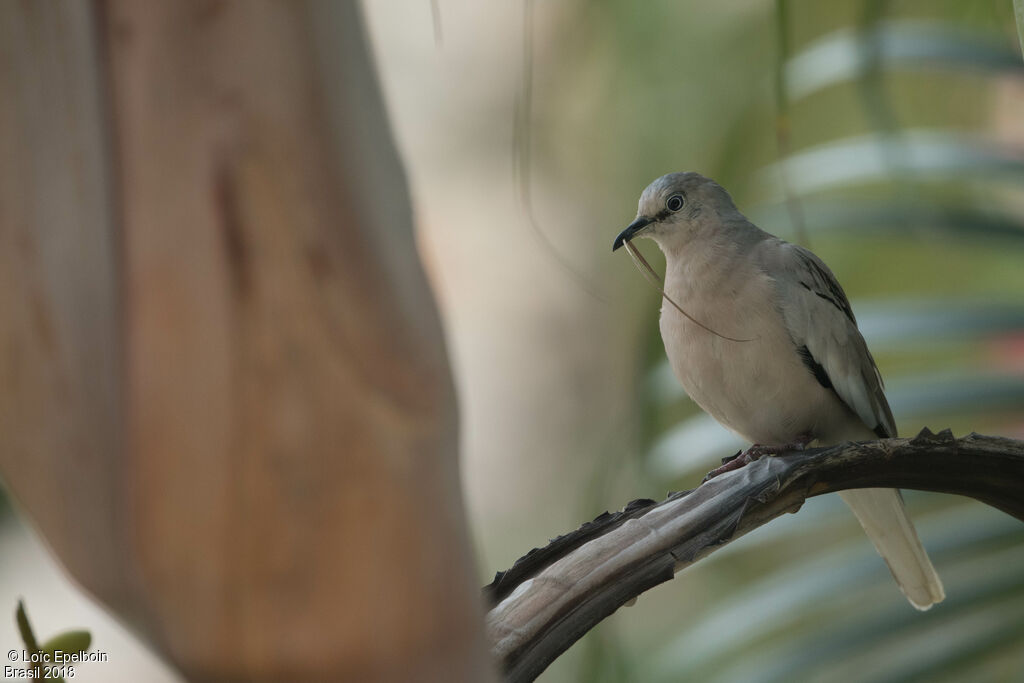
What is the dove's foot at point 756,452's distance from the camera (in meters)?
1.01

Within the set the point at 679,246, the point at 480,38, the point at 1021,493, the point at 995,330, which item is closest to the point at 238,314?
the point at 1021,493

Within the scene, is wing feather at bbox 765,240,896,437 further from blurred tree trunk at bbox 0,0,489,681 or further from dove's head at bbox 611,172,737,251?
blurred tree trunk at bbox 0,0,489,681

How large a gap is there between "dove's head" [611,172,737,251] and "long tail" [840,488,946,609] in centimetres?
37

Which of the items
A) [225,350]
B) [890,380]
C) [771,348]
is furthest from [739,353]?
[225,350]

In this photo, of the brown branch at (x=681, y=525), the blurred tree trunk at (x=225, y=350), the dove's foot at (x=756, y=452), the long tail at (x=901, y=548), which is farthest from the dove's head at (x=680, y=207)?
the blurred tree trunk at (x=225, y=350)

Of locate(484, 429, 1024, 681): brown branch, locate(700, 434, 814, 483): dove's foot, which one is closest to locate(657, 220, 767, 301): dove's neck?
locate(700, 434, 814, 483): dove's foot

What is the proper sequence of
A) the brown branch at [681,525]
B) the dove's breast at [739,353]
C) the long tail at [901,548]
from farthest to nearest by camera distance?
the dove's breast at [739,353]
the long tail at [901,548]
the brown branch at [681,525]

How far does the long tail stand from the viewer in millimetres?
956

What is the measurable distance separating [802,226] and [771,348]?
57 centimetres

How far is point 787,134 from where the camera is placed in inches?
20.8

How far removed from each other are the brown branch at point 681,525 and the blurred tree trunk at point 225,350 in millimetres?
236

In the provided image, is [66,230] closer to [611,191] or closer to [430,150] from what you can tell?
[611,191]

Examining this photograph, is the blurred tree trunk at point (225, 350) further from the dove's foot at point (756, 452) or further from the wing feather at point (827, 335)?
the wing feather at point (827, 335)

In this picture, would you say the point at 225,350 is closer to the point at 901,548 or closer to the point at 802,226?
the point at 802,226
